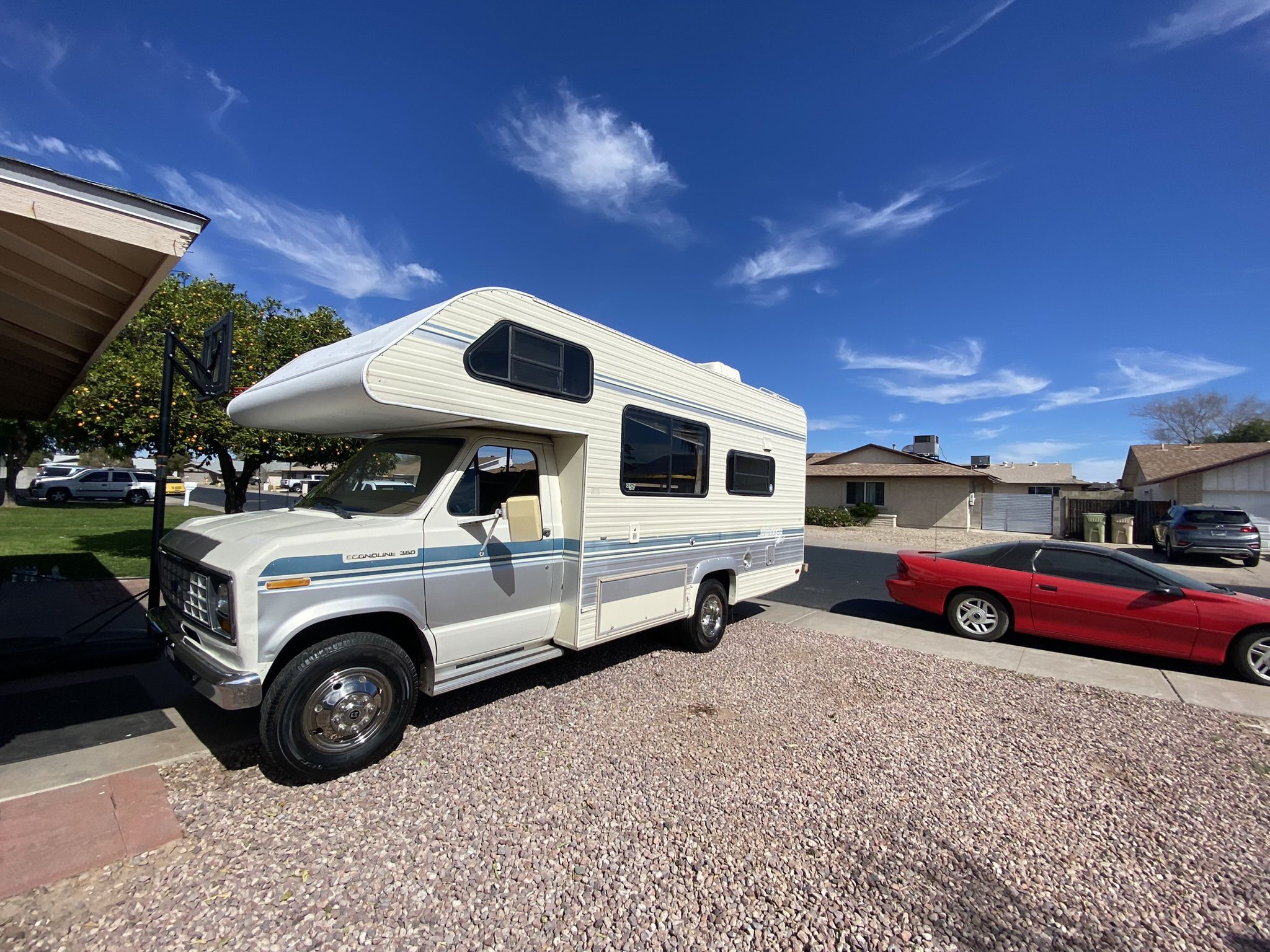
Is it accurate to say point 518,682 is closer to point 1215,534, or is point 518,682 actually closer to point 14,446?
point 1215,534

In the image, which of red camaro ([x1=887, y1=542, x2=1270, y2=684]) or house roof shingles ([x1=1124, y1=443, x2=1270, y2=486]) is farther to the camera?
house roof shingles ([x1=1124, y1=443, x2=1270, y2=486])

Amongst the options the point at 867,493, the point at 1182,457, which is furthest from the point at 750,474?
the point at 1182,457

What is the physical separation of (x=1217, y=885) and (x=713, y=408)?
4.86m

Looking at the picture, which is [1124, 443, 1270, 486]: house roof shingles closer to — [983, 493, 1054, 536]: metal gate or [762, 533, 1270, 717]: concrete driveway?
[983, 493, 1054, 536]: metal gate

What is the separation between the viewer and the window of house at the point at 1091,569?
6445 mm

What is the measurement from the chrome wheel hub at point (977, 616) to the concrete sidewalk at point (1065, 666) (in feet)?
0.59

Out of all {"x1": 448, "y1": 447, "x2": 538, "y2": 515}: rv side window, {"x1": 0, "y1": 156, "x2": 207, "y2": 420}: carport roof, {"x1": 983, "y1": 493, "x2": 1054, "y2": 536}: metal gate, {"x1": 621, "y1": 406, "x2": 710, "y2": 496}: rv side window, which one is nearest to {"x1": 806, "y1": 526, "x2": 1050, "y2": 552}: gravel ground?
{"x1": 983, "y1": 493, "x2": 1054, "y2": 536}: metal gate

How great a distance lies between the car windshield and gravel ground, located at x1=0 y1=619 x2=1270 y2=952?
15599mm

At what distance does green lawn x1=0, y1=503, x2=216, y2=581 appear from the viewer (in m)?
9.77

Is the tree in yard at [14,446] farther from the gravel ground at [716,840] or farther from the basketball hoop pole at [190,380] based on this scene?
the gravel ground at [716,840]

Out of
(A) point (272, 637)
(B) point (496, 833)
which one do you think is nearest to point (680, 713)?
(B) point (496, 833)

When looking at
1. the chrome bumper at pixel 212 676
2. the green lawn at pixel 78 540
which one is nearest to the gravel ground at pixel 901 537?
the green lawn at pixel 78 540

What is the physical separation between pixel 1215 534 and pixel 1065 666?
14798 millimetres

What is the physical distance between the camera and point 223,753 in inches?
148
